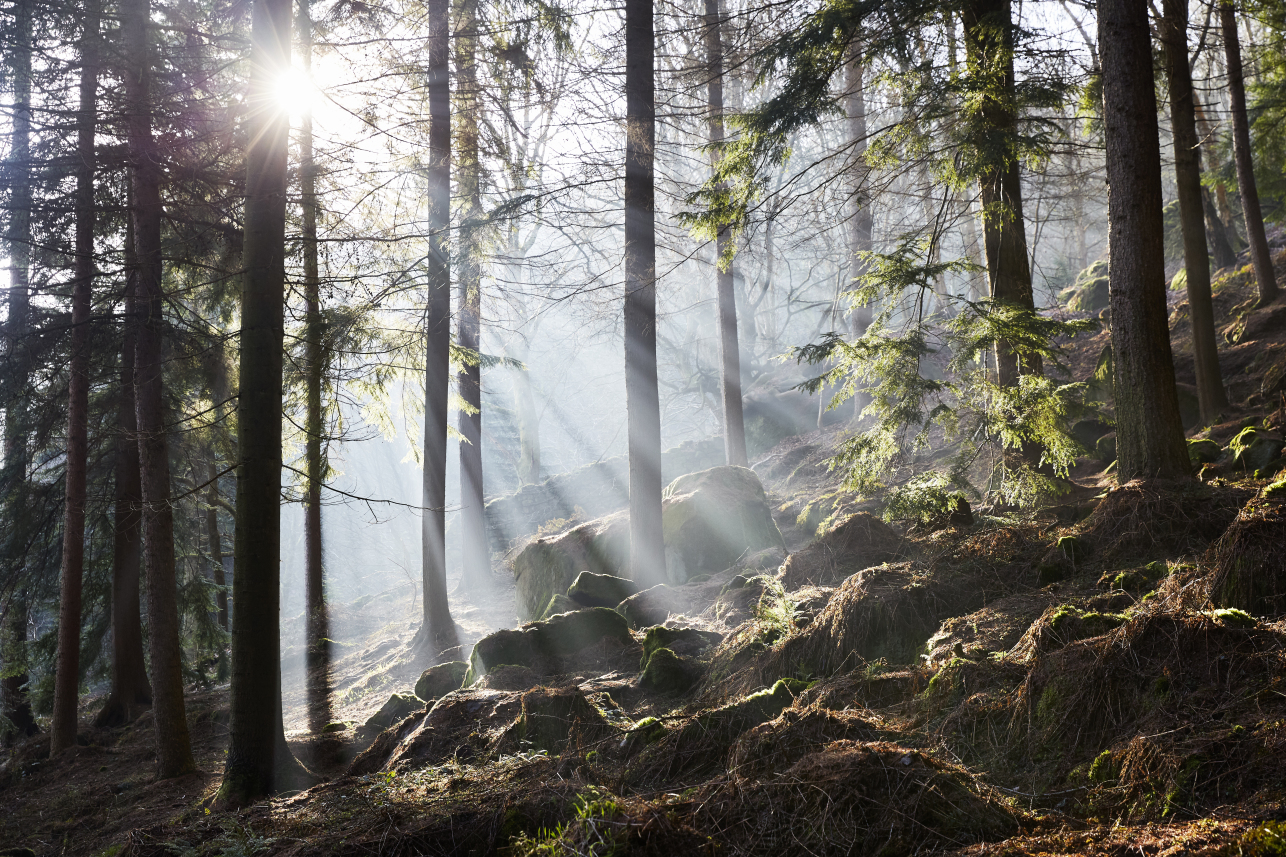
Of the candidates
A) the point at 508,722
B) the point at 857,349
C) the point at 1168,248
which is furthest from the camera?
the point at 1168,248

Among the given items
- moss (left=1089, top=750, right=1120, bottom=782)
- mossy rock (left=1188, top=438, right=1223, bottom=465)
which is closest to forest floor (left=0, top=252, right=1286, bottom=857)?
moss (left=1089, top=750, right=1120, bottom=782)

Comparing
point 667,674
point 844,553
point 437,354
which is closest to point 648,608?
point 844,553

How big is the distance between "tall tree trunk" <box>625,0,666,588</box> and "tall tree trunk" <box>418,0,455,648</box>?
2.71 metres

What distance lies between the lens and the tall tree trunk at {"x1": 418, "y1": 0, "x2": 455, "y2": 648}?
10.8m

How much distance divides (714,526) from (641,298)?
12.7 feet

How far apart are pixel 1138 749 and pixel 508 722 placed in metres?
3.67

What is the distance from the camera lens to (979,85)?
683 centimetres

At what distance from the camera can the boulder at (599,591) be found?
9469 mm

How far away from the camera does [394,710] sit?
7430 millimetres

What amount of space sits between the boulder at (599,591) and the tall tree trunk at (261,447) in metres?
4.13

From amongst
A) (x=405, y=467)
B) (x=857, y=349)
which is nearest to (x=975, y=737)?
(x=857, y=349)

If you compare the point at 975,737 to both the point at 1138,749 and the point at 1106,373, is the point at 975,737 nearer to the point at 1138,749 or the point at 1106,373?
the point at 1138,749

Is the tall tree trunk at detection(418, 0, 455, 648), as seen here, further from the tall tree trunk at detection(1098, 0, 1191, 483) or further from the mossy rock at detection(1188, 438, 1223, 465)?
the mossy rock at detection(1188, 438, 1223, 465)

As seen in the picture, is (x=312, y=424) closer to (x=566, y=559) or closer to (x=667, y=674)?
(x=566, y=559)
